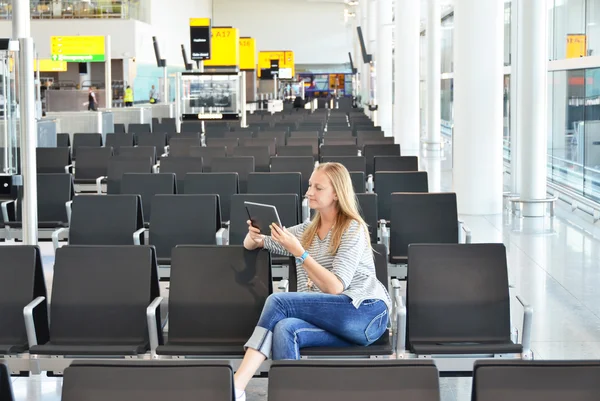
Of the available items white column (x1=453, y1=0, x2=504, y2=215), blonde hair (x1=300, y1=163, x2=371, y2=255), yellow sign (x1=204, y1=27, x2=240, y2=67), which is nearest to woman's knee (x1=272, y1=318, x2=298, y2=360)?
blonde hair (x1=300, y1=163, x2=371, y2=255)

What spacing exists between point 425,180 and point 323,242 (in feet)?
14.9

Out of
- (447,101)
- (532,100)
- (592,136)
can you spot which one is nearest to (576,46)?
(592,136)

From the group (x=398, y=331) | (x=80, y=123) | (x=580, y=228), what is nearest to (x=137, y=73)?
(x=80, y=123)

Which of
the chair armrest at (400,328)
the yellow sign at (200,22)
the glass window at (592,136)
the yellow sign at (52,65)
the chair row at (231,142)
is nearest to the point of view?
the chair armrest at (400,328)

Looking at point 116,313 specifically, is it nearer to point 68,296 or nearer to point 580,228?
point 68,296

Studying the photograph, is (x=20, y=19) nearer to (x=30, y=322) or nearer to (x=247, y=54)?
(x=30, y=322)

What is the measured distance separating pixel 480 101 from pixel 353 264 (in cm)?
896

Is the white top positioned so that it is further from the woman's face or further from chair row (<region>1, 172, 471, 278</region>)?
chair row (<region>1, 172, 471, 278</region>)

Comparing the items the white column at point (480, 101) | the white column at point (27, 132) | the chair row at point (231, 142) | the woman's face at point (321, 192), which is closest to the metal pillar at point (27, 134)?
the white column at point (27, 132)

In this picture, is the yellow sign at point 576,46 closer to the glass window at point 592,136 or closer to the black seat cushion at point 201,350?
the glass window at point 592,136

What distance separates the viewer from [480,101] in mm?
13398

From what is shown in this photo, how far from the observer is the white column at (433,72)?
23.0m

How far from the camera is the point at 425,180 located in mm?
9398

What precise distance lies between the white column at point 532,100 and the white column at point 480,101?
1.99 feet
